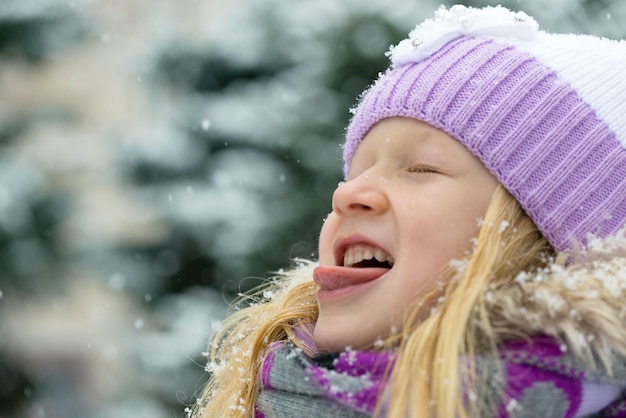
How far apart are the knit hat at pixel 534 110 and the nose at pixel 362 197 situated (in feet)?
0.55

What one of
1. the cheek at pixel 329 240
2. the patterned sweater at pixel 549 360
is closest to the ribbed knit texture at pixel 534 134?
the patterned sweater at pixel 549 360

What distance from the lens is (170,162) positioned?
4262mm

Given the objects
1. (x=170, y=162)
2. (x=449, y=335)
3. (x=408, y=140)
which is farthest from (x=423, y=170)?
(x=170, y=162)

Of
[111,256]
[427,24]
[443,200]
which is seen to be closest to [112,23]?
[111,256]

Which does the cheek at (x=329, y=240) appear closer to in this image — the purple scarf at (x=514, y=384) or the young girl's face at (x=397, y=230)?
the young girl's face at (x=397, y=230)

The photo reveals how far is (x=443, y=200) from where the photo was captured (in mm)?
1391

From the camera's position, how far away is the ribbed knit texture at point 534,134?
56.0 inches

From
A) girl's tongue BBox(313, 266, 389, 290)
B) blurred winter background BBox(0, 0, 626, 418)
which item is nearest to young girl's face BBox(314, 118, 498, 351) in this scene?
girl's tongue BBox(313, 266, 389, 290)

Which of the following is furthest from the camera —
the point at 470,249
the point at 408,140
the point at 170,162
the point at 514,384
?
the point at 170,162

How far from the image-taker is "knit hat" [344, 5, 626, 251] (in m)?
1.43

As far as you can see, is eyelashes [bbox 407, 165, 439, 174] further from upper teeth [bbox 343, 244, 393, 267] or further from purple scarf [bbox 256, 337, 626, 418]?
purple scarf [bbox 256, 337, 626, 418]

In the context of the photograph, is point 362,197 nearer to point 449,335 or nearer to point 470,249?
point 470,249

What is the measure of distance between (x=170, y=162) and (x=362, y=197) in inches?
117

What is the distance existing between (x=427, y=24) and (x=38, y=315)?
3.90 metres
